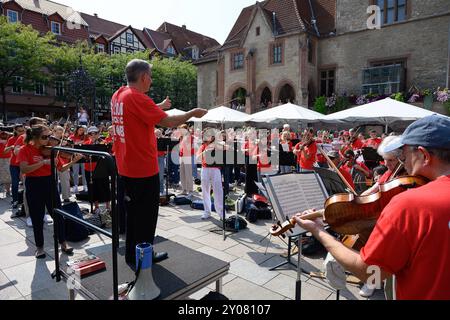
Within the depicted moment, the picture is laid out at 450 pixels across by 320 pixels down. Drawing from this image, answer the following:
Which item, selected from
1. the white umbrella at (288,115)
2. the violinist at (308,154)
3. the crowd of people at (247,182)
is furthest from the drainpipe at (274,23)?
the crowd of people at (247,182)

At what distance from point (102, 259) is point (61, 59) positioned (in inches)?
1421

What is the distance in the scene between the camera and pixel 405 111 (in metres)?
10.4

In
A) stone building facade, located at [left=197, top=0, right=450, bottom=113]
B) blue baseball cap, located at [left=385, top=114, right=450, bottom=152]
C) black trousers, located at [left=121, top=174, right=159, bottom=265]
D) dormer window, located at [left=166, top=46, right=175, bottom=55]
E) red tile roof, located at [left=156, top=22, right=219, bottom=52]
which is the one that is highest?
red tile roof, located at [left=156, top=22, right=219, bottom=52]

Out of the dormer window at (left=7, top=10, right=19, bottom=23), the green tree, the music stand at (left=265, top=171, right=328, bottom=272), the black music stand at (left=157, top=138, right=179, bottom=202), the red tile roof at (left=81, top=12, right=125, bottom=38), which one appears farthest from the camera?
the red tile roof at (left=81, top=12, right=125, bottom=38)

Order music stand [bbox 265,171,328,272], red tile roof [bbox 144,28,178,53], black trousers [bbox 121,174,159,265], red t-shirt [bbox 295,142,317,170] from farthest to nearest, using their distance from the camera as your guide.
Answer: red tile roof [bbox 144,28,178,53] < red t-shirt [bbox 295,142,317,170] < music stand [bbox 265,171,328,272] < black trousers [bbox 121,174,159,265]

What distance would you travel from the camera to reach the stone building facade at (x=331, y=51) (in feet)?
75.2

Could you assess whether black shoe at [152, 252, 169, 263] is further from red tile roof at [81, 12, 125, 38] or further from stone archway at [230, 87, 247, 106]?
red tile roof at [81, 12, 125, 38]

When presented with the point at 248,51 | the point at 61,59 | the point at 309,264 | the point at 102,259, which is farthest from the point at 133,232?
the point at 61,59

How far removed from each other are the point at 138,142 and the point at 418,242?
2605 millimetres

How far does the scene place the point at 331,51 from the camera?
27.7m

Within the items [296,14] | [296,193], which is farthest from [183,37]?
[296,193]

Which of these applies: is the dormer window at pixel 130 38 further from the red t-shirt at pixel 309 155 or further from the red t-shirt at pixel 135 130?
the red t-shirt at pixel 135 130

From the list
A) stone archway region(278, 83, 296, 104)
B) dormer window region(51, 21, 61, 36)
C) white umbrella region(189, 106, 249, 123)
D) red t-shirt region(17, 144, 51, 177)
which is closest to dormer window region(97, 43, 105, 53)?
dormer window region(51, 21, 61, 36)

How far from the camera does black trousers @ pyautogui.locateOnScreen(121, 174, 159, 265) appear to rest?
3.22 m
